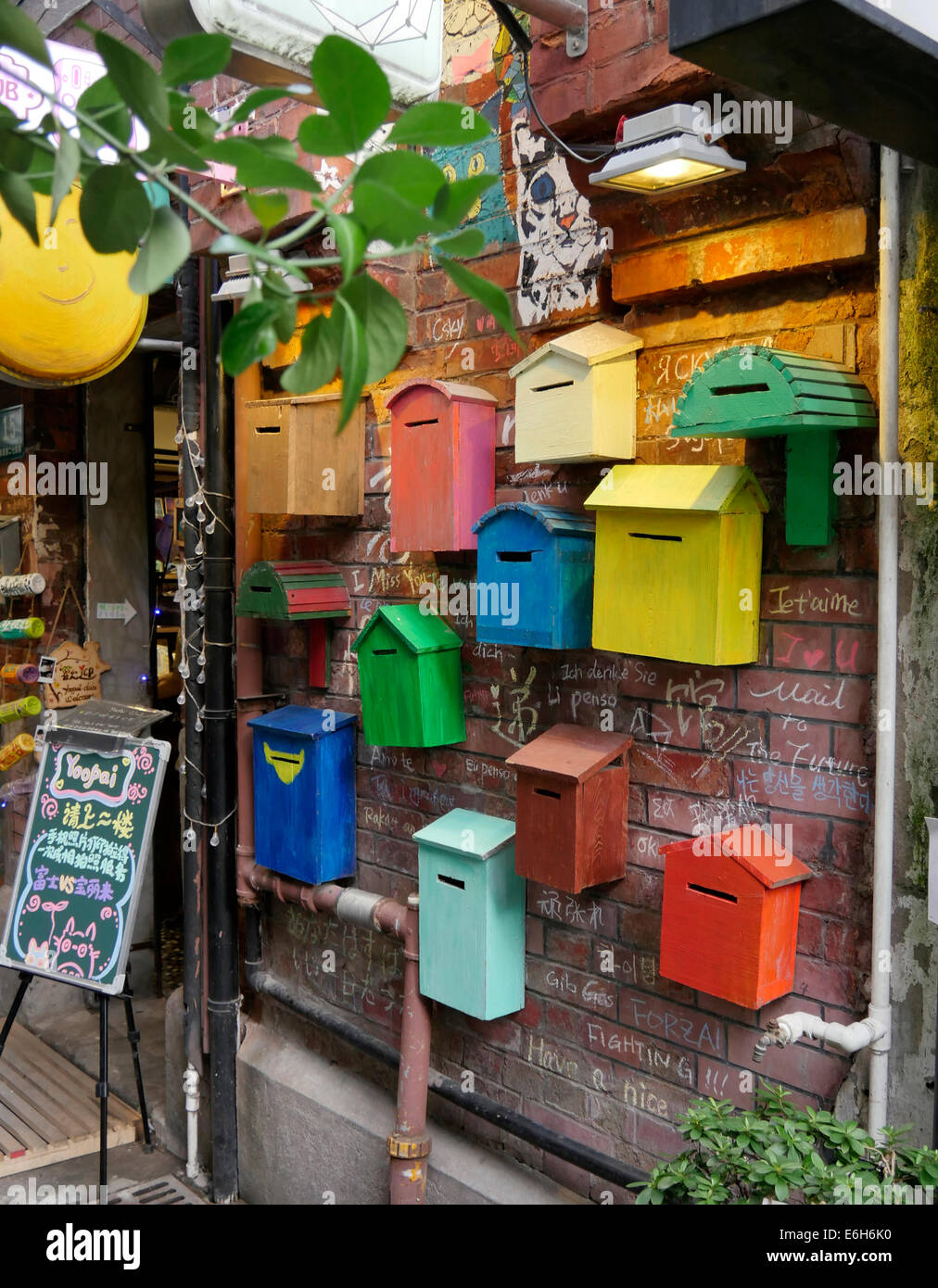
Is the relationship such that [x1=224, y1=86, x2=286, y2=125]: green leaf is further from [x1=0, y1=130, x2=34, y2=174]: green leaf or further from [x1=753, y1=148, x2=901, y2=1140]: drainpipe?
[x1=753, y1=148, x2=901, y2=1140]: drainpipe

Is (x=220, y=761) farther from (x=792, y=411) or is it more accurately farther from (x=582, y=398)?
(x=792, y=411)

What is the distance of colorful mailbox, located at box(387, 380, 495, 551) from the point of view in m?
2.66

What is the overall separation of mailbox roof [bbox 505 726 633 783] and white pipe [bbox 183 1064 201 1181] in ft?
6.63

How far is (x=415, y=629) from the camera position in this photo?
2.82m

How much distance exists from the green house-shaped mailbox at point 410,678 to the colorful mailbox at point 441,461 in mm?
210

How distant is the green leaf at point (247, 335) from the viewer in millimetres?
723

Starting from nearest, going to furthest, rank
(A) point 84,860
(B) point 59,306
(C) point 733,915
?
(C) point 733,915 → (B) point 59,306 → (A) point 84,860

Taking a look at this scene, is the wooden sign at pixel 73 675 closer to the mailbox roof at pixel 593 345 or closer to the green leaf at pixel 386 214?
the mailbox roof at pixel 593 345

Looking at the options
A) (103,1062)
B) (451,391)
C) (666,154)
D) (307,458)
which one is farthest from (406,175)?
(103,1062)

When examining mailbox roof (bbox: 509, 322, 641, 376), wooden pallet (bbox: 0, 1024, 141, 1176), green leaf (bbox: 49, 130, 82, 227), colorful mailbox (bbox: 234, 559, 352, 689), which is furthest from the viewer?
wooden pallet (bbox: 0, 1024, 141, 1176)

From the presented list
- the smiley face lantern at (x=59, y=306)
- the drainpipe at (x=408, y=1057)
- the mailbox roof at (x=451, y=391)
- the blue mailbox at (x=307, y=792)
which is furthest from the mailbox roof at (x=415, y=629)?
the smiley face lantern at (x=59, y=306)

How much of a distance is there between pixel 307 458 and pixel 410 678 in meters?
0.73

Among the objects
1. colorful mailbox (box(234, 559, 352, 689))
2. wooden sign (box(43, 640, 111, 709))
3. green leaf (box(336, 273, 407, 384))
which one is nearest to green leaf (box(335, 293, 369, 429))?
green leaf (box(336, 273, 407, 384))
